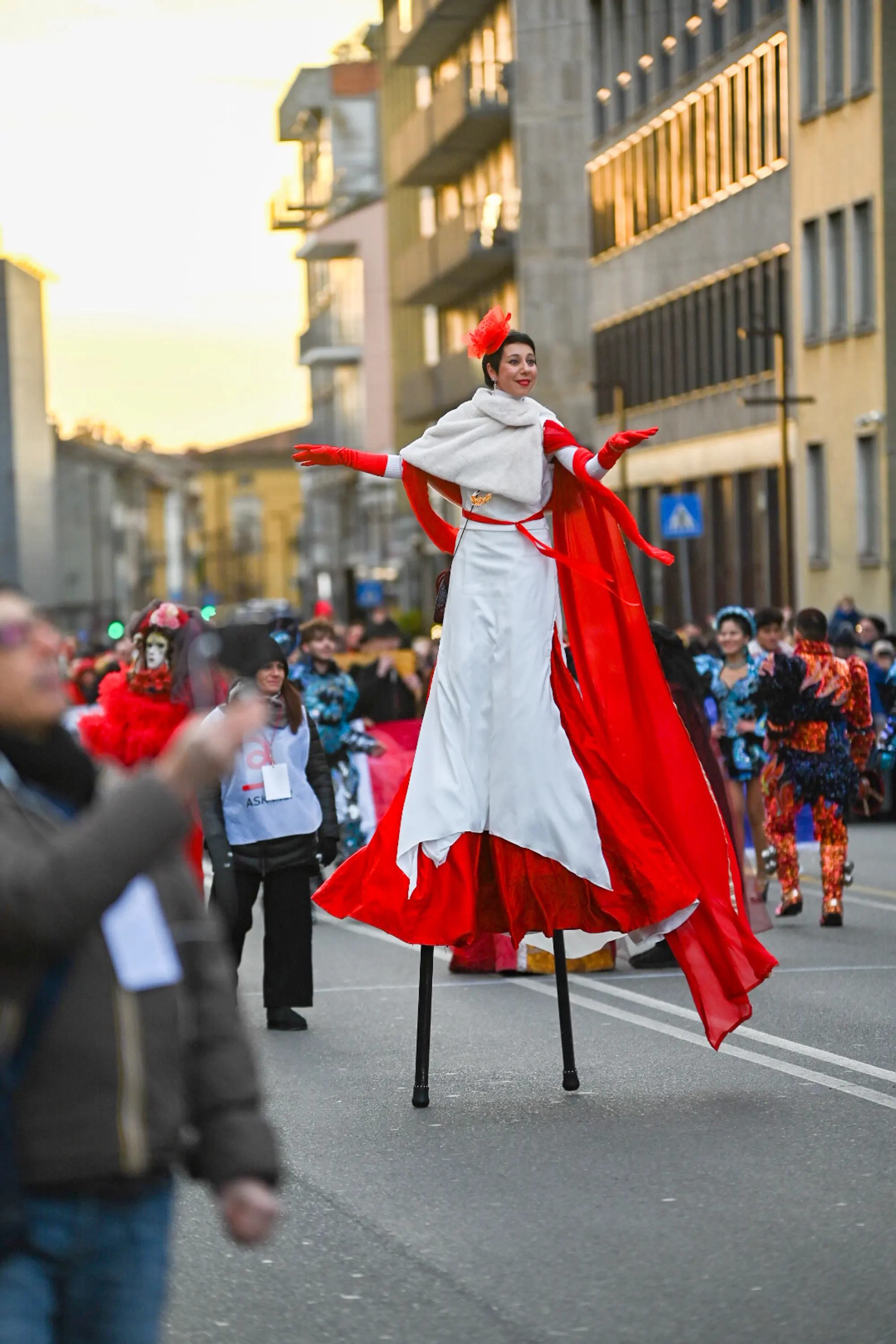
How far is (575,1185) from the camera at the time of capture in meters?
7.12

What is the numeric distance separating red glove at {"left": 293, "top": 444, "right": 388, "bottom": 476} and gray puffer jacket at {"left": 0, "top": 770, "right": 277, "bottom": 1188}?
16.3 feet

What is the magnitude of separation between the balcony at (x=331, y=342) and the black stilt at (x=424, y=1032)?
265 feet

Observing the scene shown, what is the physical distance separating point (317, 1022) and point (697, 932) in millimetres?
2638

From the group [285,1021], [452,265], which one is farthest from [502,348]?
[452,265]

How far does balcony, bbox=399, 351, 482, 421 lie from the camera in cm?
5859

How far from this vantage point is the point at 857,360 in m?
39.4

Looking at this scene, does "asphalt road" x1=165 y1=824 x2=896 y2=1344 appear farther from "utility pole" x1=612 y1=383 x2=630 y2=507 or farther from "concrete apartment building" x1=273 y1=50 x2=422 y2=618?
"concrete apartment building" x1=273 y1=50 x2=422 y2=618

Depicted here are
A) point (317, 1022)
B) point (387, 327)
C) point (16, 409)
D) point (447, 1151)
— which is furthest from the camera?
point (387, 327)

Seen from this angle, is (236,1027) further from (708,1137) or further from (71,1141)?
(708,1137)

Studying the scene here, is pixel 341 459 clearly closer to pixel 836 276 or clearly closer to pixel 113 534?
pixel 836 276

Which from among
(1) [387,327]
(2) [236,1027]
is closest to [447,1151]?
(2) [236,1027]

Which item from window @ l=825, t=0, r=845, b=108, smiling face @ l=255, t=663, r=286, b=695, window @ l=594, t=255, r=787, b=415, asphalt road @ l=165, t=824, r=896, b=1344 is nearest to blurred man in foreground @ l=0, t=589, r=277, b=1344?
asphalt road @ l=165, t=824, r=896, b=1344

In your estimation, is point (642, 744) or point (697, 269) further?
point (697, 269)

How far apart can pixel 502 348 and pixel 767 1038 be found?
2.98 m
